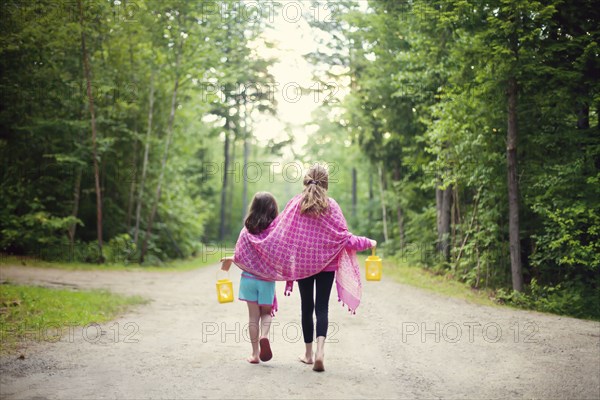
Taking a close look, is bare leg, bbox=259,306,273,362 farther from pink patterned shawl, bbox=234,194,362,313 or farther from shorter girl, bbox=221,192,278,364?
pink patterned shawl, bbox=234,194,362,313

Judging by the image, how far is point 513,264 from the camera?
1138cm

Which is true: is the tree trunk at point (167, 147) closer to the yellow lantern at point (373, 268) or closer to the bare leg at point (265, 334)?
the bare leg at point (265, 334)

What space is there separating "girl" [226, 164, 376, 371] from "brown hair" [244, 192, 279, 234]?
0.08 metres

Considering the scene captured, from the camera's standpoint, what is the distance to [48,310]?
8852 millimetres

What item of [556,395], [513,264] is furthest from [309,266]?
[513,264]

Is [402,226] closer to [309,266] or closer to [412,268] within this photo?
[412,268]

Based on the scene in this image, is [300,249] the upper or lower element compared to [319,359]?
upper

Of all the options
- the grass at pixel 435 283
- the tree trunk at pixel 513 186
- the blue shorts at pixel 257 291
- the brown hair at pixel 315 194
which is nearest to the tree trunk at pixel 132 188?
the grass at pixel 435 283

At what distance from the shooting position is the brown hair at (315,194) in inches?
234

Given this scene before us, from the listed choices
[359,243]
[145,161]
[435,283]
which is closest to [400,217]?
[435,283]

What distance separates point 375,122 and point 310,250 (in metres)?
16.8

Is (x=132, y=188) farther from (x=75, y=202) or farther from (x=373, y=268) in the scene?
(x=373, y=268)

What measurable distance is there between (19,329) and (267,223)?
4.06 meters

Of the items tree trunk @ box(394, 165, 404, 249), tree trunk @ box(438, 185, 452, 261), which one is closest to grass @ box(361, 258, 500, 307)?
tree trunk @ box(438, 185, 452, 261)
